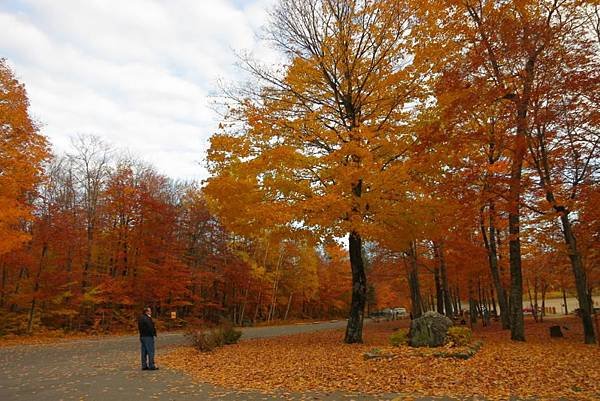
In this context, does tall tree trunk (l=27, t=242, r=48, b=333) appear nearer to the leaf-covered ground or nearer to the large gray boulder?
the leaf-covered ground

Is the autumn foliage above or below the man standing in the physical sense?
above

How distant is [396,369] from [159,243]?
24774mm

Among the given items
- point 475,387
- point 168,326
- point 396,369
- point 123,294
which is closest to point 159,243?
point 123,294

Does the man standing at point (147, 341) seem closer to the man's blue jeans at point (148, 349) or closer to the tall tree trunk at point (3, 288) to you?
the man's blue jeans at point (148, 349)

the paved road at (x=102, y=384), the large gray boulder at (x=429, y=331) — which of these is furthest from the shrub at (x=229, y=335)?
the large gray boulder at (x=429, y=331)

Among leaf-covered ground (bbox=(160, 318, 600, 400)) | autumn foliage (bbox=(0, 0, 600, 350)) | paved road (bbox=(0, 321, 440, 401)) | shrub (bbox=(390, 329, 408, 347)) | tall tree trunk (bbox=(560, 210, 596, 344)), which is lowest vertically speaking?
paved road (bbox=(0, 321, 440, 401))

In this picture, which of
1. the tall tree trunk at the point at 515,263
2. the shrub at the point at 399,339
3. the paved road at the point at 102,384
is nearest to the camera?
the paved road at the point at 102,384

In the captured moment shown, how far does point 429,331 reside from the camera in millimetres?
11508

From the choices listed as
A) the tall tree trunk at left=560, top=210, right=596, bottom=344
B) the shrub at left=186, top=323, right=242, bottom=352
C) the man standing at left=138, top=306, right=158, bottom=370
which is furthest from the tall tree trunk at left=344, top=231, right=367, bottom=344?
the tall tree trunk at left=560, top=210, right=596, bottom=344

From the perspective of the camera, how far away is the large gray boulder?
11.4 metres

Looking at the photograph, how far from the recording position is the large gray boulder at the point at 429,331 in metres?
11.4

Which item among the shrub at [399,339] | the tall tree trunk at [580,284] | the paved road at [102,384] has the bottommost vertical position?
the paved road at [102,384]

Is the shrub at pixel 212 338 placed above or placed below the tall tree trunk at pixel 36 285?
below

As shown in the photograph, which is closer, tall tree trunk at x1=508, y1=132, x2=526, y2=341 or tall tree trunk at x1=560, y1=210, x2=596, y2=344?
tall tree trunk at x1=508, y1=132, x2=526, y2=341
